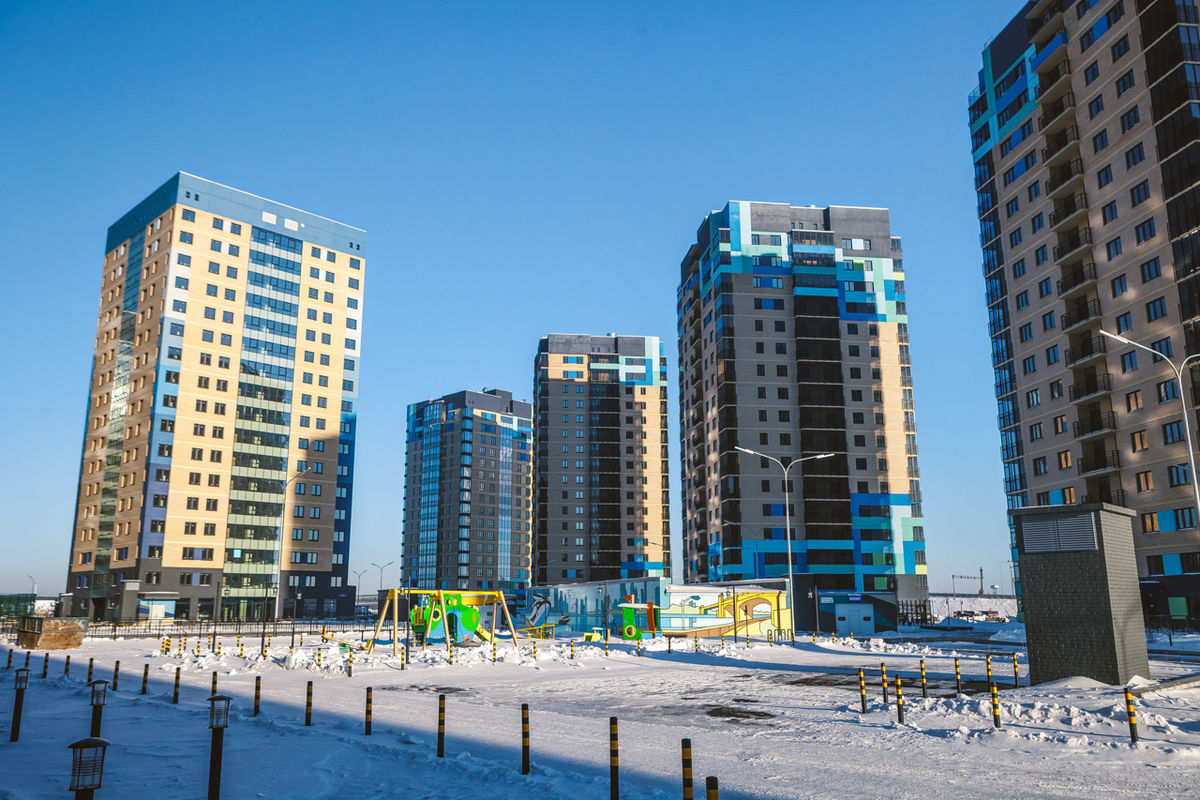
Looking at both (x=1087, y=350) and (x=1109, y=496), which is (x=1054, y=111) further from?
(x=1109, y=496)

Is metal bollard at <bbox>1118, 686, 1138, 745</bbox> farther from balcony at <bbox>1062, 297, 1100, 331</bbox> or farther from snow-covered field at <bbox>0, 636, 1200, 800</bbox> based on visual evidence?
balcony at <bbox>1062, 297, 1100, 331</bbox>

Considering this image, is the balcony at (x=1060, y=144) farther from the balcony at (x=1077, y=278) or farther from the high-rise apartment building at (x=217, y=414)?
the high-rise apartment building at (x=217, y=414)

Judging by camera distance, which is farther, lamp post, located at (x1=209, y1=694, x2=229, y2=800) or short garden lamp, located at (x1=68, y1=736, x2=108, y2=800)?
lamp post, located at (x1=209, y1=694, x2=229, y2=800)

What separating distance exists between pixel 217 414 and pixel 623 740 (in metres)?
95.2

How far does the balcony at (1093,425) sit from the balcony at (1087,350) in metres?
4.62

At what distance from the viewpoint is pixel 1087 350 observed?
70.6 meters

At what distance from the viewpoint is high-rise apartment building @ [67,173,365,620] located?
94500 mm

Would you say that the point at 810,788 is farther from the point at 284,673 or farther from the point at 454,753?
the point at 284,673

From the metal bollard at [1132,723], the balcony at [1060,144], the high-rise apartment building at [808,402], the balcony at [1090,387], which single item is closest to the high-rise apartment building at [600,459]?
the high-rise apartment building at [808,402]

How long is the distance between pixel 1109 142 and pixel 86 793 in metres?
78.7

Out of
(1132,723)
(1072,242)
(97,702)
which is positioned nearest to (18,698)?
(97,702)

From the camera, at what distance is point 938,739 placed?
632 inches

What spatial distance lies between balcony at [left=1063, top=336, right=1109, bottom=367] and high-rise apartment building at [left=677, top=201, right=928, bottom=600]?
103 feet

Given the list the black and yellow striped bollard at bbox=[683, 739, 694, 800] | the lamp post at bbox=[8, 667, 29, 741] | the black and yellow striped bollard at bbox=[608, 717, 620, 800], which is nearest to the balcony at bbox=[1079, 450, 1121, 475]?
the black and yellow striped bollard at bbox=[608, 717, 620, 800]
